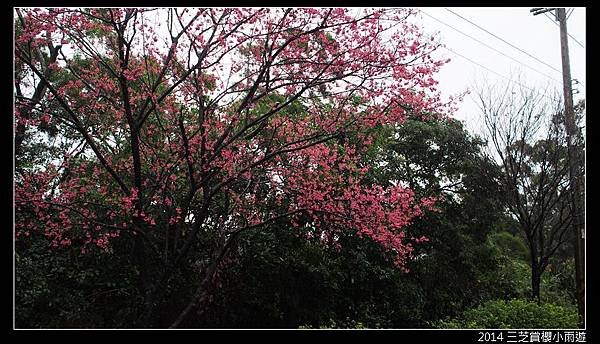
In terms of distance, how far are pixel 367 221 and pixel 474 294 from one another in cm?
457

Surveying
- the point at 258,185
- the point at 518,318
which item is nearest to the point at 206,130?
the point at 258,185

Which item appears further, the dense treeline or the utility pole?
the utility pole

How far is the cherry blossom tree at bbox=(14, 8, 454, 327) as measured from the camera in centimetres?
479

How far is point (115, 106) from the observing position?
567 cm

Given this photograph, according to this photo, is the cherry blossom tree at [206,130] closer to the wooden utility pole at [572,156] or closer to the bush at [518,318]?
the bush at [518,318]

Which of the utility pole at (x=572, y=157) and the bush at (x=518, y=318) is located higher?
the utility pole at (x=572, y=157)

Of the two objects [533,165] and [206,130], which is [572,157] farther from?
[206,130]

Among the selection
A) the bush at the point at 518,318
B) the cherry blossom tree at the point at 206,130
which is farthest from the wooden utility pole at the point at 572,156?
the cherry blossom tree at the point at 206,130

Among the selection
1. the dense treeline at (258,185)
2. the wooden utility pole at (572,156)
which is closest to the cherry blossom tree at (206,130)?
the dense treeline at (258,185)

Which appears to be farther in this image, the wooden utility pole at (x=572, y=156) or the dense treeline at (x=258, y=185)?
the wooden utility pole at (x=572, y=156)

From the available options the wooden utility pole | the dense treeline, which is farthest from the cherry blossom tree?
the wooden utility pole

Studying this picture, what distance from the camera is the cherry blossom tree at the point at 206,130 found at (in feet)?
15.7

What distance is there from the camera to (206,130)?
17.1 ft

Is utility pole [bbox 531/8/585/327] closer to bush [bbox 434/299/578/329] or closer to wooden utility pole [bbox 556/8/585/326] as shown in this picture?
wooden utility pole [bbox 556/8/585/326]
